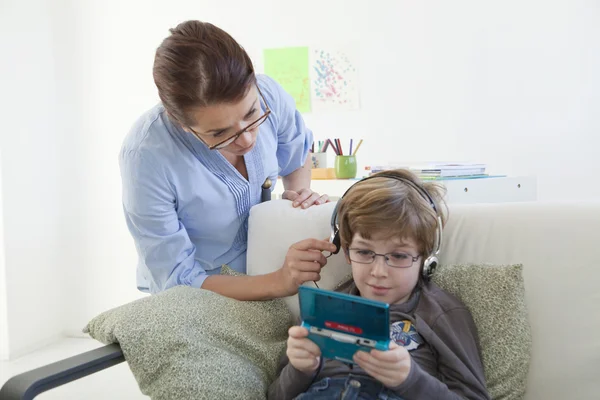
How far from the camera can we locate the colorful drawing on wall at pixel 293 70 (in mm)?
3287

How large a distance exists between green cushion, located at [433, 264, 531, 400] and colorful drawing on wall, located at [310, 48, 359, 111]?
1.96 meters

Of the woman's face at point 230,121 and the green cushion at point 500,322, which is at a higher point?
the woman's face at point 230,121

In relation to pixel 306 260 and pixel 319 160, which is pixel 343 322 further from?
pixel 319 160

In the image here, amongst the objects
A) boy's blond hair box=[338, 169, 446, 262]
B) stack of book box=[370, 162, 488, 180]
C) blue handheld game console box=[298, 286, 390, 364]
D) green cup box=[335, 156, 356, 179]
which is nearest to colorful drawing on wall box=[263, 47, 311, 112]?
green cup box=[335, 156, 356, 179]

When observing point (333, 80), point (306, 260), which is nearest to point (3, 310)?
point (333, 80)

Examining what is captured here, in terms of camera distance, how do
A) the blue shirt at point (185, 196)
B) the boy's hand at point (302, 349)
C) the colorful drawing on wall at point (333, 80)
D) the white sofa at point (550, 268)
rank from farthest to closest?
the colorful drawing on wall at point (333, 80), the blue shirt at point (185, 196), the white sofa at point (550, 268), the boy's hand at point (302, 349)

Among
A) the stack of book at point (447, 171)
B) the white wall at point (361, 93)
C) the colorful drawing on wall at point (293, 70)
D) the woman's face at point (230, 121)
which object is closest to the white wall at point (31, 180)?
the white wall at point (361, 93)

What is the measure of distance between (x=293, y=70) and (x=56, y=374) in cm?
242

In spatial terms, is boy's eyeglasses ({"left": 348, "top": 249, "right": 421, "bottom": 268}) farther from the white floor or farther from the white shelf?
the white floor

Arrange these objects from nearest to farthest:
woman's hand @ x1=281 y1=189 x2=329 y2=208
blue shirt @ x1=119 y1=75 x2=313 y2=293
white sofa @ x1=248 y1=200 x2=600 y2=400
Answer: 1. white sofa @ x1=248 y1=200 x2=600 y2=400
2. blue shirt @ x1=119 y1=75 x2=313 y2=293
3. woman's hand @ x1=281 y1=189 x2=329 y2=208

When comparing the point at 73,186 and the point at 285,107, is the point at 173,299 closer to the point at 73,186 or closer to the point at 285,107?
the point at 285,107

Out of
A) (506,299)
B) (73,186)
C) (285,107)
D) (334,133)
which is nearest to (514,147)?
(334,133)

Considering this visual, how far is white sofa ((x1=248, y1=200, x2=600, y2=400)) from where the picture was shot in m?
1.29

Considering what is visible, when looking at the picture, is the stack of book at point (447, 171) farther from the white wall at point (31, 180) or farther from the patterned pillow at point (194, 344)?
the white wall at point (31, 180)
